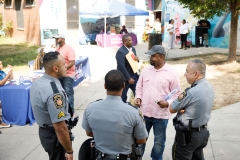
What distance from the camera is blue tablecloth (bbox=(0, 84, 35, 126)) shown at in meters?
6.20

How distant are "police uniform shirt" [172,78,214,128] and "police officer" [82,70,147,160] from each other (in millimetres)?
759

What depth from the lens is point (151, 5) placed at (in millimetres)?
22453

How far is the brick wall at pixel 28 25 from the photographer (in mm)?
21219

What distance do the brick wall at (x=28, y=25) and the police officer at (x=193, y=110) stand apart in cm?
1915

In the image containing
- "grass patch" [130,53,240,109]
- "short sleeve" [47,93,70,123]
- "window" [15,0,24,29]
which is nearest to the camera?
"short sleeve" [47,93,70,123]

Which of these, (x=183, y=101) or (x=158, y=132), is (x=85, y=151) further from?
(x=158, y=132)

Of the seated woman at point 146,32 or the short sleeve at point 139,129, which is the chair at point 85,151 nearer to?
the short sleeve at point 139,129

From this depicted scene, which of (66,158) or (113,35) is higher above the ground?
(113,35)

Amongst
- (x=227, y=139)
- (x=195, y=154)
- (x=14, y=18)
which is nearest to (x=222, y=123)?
(x=227, y=139)

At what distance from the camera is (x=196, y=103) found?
3.27 m

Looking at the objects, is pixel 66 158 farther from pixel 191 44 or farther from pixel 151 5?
pixel 151 5

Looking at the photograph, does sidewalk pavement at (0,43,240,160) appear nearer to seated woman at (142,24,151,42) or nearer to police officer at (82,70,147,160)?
police officer at (82,70,147,160)

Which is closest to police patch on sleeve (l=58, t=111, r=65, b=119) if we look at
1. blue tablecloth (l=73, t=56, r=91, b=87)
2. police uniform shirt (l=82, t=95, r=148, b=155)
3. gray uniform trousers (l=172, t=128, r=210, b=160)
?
police uniform shirt (l=82, t=95, r=148, b=155)

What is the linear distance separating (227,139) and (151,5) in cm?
1826
